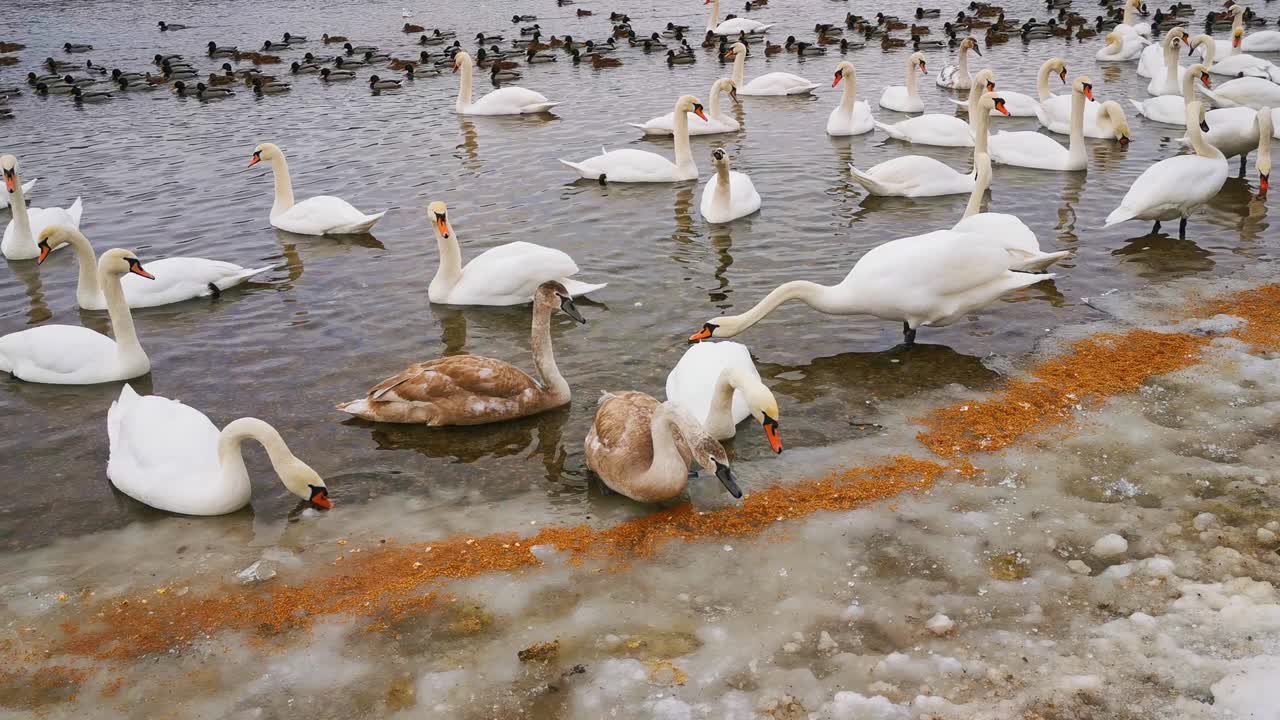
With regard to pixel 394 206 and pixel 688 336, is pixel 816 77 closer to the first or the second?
pixel 394 206

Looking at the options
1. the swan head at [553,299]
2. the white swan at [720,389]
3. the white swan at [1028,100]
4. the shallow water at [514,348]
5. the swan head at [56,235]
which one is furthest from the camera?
the white swan at [1028,100]

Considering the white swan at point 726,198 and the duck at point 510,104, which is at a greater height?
the duck at point 510,104

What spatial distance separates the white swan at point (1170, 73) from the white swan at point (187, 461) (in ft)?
59.1

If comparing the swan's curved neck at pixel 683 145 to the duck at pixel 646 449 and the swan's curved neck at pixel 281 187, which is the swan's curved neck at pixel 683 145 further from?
the duck at pixel 646 449

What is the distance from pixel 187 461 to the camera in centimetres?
692

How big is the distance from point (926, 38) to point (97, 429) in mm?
25283

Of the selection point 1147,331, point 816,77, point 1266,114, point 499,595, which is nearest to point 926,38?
point 816,77

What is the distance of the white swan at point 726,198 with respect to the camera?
12719mm

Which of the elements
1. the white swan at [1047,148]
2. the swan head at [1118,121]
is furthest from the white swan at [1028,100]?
the white swan at [1047,148]

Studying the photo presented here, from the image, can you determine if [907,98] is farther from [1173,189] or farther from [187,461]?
[187,461]

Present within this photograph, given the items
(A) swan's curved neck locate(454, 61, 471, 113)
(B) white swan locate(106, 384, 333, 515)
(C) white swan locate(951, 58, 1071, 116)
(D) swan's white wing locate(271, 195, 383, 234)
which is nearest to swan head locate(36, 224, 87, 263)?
(D) swan's white wing locate(271, 195, 383, 234)

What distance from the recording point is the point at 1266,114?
12.7 meters

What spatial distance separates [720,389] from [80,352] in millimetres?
5696

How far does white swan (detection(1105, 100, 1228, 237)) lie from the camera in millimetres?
11164
